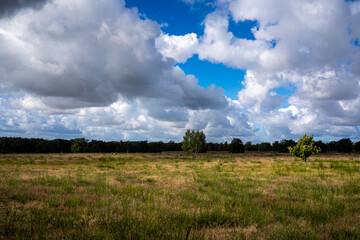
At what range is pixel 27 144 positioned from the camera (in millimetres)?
91062

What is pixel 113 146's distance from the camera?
422ft

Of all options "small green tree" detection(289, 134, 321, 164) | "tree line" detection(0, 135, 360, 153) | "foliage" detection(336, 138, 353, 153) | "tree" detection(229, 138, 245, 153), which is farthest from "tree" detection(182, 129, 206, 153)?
"foliage" detection(336, 138, 353, 153)

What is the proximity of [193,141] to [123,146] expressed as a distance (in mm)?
55733

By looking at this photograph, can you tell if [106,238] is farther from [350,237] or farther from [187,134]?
[187,134]

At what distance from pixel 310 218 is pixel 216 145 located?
159038 mm

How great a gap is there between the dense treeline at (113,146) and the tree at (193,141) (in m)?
30.5

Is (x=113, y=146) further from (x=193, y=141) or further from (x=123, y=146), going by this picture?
(x=193, y=141)

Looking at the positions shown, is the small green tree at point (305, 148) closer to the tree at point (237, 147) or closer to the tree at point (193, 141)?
the tree at point (193, 141)

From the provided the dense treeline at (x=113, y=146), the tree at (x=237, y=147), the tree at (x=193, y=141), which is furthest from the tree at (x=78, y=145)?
the tree at (x=237, y=147)

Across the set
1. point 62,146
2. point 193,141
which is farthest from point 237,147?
point 62,146

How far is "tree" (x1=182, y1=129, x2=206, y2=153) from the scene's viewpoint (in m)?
91.5

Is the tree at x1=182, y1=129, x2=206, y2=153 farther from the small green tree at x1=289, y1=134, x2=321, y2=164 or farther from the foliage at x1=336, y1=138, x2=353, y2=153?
the foliage at x1=336, y1=138, x2=353, y2=153

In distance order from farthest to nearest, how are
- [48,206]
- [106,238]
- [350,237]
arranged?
[48,206] < [350,237] < [106,238]

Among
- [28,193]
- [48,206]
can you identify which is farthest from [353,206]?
[28,193]
